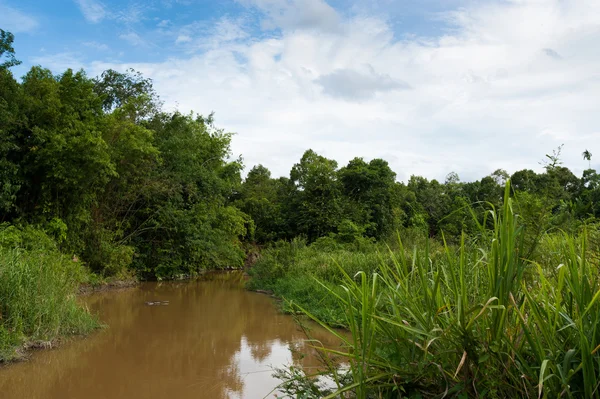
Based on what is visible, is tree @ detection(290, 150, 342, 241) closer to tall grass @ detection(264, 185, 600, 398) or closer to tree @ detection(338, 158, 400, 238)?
tree @ detection(338, 158, 400, 238)

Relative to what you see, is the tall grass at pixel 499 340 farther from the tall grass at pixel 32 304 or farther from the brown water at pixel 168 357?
the tall grass at pixel 32 304

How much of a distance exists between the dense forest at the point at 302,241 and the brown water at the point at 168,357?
53 cm

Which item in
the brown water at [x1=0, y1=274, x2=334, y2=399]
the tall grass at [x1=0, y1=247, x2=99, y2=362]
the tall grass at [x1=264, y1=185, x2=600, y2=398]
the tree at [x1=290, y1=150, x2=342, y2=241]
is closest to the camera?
the tall grass at [x1=264, y1=185, x2=600, y2=398]

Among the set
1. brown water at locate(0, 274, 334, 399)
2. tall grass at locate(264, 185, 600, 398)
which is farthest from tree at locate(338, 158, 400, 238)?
tall grass at locate(264, 185, 600, 398)

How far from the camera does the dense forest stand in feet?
6.36

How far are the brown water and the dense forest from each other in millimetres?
529

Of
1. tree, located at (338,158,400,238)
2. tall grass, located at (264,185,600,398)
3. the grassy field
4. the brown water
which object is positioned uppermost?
tree, located at (338,158,400,238)

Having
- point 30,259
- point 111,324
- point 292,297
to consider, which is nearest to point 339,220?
point 292,297

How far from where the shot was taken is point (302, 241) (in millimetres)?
16062

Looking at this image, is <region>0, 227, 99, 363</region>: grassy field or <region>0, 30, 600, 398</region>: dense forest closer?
<region>0, 30, 600, 398</region>: dense forest

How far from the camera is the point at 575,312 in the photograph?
6.60 ft

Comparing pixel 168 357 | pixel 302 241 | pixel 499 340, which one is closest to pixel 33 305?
pixel 168 357

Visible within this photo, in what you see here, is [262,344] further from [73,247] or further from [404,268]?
[73,247]

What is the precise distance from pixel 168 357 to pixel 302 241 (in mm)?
9823
